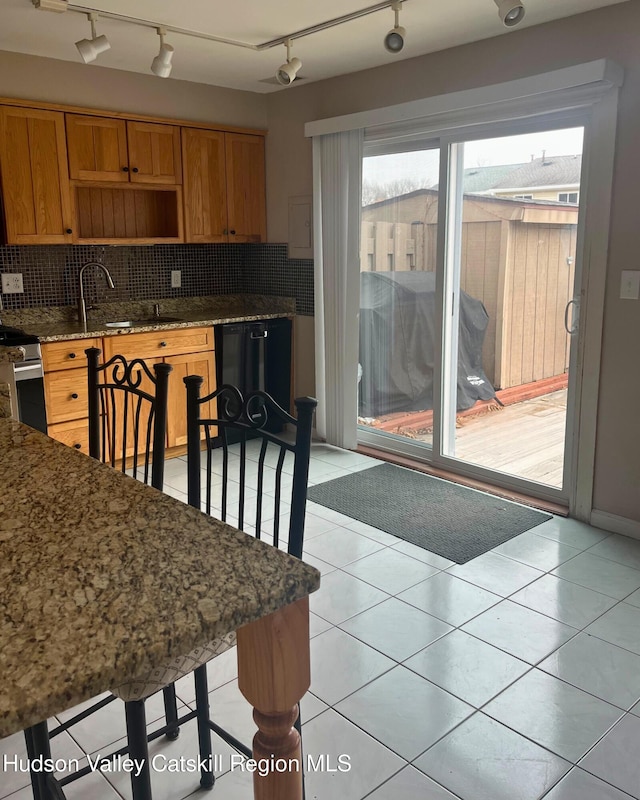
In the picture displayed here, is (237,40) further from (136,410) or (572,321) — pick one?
(136,410)

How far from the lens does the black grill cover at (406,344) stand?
4.08 metres

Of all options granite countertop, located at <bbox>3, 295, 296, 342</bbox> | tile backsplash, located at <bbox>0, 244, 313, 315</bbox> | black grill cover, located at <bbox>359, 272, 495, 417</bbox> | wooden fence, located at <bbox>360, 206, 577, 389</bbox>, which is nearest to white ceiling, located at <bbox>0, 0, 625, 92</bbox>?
wooden fence, located at <bbox>360, 206, 577, 389</bbox>

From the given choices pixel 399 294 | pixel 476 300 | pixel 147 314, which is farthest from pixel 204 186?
pixel 476 300

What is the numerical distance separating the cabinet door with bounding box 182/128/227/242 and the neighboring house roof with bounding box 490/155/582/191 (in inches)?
79.1

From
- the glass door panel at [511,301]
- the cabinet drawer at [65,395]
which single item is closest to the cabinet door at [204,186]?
the cabinet drawer at [65,395]

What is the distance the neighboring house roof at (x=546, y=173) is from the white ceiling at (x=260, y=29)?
24.8 inches

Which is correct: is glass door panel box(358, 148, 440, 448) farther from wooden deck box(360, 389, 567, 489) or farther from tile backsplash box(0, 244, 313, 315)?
tile backsplash box(0, 244, 313, 315)

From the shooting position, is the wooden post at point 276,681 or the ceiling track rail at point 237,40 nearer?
the wooden post at point 276,681

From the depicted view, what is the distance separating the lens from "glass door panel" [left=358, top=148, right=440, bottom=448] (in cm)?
418

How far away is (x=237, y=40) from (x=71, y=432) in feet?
7.62

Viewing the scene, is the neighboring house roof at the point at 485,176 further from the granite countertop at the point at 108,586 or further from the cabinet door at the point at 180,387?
the granite countertop at the point at 108,586

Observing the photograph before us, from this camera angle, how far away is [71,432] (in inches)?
161

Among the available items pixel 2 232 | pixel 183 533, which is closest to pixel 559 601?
pixel 183 533

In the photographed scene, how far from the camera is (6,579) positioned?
3.36 ft
